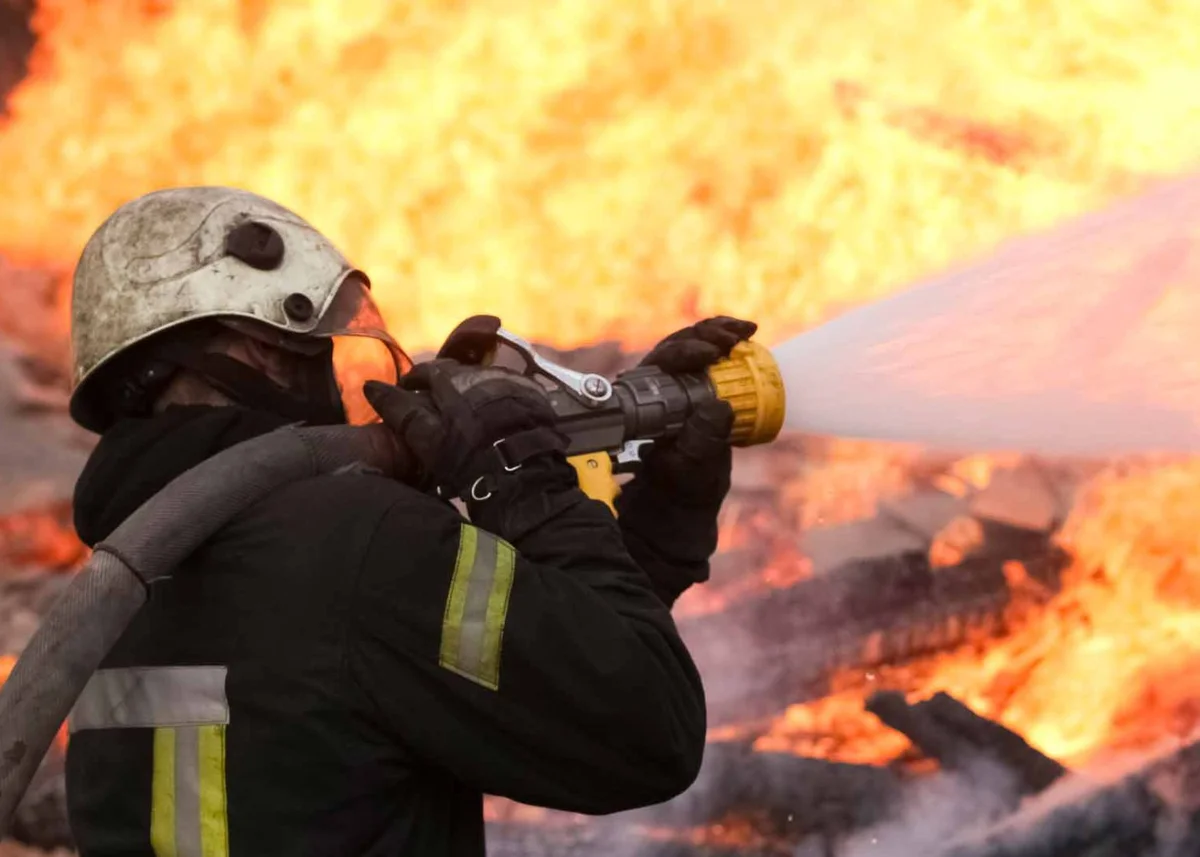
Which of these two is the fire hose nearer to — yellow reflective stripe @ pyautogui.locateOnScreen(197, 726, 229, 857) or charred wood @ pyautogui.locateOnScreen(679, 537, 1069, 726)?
→ yellow reflective stripe @ pyautogui.locateOnScreen(197, 726, 229, 857)

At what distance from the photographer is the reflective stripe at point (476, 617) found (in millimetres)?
1561

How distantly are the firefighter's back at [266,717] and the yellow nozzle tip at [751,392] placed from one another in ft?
2.43

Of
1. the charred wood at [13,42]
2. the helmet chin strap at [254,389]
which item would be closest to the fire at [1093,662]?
the helmet chin strap at [254,389]

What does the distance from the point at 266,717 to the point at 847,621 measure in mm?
2142

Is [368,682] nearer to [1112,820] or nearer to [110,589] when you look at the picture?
[110,589]

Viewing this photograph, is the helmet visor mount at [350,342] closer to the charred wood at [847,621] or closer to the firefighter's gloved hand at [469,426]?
the firefighter's gloved hand at [469,426]

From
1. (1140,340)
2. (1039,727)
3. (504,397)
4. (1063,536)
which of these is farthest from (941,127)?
(504,397)

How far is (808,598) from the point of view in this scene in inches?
136

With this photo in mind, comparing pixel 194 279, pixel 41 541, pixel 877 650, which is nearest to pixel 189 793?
pixel 194 279

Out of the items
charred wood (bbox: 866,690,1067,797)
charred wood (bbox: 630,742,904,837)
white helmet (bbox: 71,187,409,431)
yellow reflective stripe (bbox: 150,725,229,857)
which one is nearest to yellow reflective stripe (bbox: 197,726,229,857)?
yellow reflective stripe (bbox: 150,725,229,857)

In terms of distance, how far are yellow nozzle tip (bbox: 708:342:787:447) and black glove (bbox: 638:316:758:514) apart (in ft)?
0.08

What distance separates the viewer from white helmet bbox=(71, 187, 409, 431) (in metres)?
1.87

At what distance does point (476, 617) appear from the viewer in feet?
5.15

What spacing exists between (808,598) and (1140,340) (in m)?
1.07
